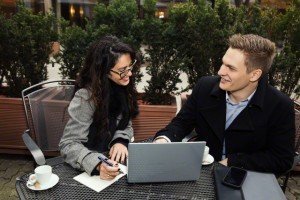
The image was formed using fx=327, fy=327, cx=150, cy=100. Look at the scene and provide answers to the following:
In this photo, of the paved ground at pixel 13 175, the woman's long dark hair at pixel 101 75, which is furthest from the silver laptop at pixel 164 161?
the paved ground at pixel 13 175

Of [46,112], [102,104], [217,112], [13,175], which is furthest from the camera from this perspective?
[13,175]

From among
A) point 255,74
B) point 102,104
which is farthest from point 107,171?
point 255,74

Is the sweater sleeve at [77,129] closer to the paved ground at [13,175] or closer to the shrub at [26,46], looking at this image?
the paved ground at [13,175]

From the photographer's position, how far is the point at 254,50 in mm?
2264

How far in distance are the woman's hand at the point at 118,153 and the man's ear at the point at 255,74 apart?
1.04 meters

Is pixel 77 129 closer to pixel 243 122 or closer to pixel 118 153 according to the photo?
pixel 118 153

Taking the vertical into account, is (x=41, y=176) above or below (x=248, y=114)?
below

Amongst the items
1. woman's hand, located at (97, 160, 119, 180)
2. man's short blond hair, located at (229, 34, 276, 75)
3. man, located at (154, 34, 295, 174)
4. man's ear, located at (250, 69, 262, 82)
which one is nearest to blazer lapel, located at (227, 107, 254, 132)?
man, located at (154, 34, 295, 174)

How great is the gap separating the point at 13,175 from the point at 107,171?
224 cm

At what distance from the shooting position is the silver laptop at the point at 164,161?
1.60m

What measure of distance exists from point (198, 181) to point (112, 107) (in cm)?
90

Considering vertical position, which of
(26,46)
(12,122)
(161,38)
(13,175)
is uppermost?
(161,38)

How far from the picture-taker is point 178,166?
1.76 m

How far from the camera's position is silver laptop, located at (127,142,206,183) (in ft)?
5.25
